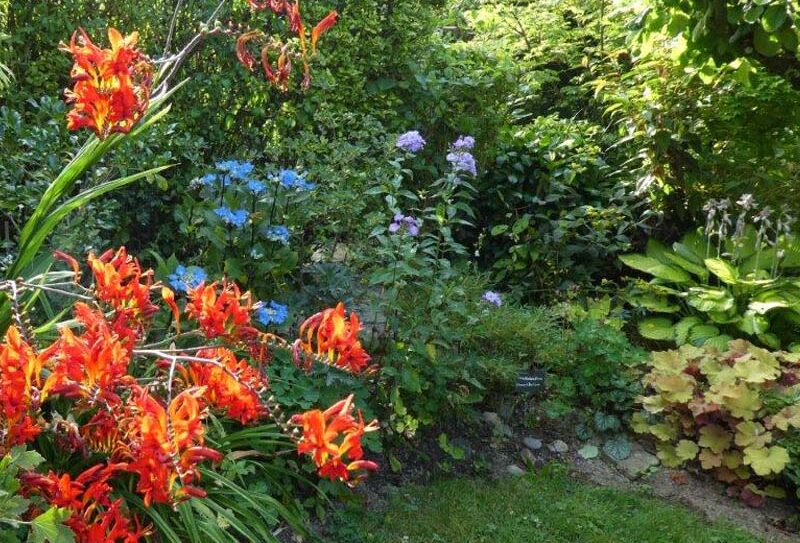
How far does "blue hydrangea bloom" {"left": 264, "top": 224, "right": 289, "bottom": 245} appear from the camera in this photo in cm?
322

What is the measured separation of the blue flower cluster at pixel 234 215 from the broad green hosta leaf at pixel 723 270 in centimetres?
299

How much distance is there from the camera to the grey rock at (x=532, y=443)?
389 cm

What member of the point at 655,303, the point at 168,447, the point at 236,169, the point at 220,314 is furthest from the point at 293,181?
the point at 655,303

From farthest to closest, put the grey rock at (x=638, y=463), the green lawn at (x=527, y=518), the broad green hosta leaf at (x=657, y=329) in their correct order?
the broad green hosta leaf at (x=657, y=329), the grey rock at (x=638, y=463), the green lawn at (x=527, y=518)

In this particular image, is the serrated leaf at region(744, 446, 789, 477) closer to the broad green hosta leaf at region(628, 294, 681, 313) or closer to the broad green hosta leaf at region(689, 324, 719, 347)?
the broad green hosta leaf at region(689, 324, 719, 347)

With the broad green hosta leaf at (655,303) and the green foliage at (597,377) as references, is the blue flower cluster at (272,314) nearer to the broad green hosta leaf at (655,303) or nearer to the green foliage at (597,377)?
the green foliage at (597,377)

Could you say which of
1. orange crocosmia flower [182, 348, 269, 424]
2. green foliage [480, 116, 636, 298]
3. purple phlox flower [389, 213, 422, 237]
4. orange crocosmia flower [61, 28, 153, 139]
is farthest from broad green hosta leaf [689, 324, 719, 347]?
orange crocosmia flower [61, 28, 153, 139]

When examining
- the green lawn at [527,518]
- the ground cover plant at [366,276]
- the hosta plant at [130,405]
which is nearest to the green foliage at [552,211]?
the ground cover plant at [366,276]

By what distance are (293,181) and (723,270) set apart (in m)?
2.83

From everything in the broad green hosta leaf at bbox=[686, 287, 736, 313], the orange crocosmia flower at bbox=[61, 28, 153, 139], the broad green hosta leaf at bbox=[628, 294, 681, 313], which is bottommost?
the broad green hosta leaf at bbox=[628, 294, 681, 313]

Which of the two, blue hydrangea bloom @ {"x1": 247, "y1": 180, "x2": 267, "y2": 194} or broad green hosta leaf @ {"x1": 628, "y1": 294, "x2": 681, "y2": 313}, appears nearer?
blue hydrangea bloom @ {"x1": 247, "y1": 180, "x2": 267, "y2": 194}

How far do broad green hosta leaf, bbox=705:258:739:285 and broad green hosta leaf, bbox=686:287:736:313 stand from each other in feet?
0.27

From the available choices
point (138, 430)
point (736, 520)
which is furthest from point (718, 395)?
point (138, 430)

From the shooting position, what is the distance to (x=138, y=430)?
1649mm
